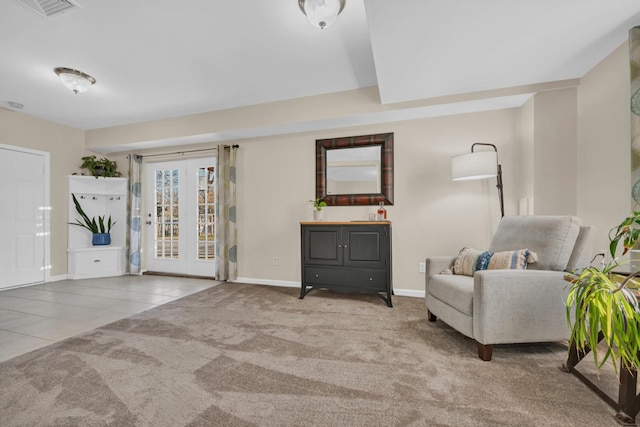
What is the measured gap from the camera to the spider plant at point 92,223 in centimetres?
426

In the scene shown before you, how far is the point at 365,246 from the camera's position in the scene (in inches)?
113

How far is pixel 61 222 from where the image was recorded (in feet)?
13.6

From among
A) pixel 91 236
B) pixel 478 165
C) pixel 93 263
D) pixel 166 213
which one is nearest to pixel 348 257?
pixel 478 165

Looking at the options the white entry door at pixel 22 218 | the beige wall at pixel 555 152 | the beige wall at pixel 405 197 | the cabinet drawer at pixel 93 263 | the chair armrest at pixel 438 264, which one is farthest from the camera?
the cabinet drawer at pixel 93 263

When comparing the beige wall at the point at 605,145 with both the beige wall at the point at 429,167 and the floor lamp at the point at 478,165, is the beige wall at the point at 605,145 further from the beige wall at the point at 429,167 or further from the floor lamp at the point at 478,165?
the floor lamp at the point at 478,165

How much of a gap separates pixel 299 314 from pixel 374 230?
44.7 inches

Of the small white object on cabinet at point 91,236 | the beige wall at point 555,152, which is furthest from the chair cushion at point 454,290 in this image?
the small white object on cabinet at point 91,236

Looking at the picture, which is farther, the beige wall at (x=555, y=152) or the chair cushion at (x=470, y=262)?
the beige wall at (x=555, y=152)

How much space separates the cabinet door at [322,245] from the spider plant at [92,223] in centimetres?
366

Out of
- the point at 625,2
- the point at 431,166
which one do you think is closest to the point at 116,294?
the point at 431,166

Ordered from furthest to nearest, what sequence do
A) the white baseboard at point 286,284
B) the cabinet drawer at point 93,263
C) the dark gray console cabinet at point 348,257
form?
the cabinet drawer at point 93,263 → the white baseboard at point 286,284 → the dark gray console cabinet at point 348,257

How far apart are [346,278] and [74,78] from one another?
11.2ft

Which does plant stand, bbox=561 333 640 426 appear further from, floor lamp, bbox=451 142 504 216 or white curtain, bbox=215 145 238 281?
white curtain, bbox=215 145 238 281

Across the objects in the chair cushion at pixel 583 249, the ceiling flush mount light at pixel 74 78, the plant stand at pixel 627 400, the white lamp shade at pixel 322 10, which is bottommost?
the plant stand at pixel 627 400
